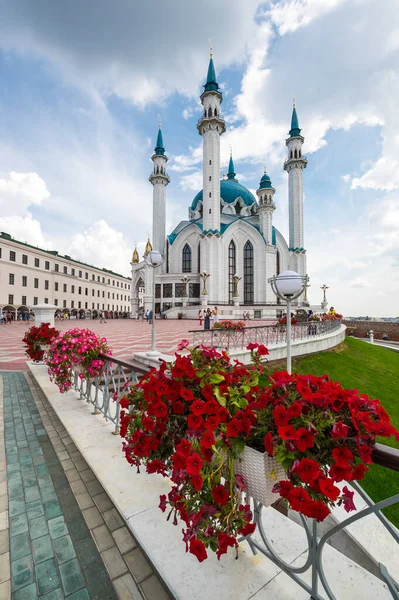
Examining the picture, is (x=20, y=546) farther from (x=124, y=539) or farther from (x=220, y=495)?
(x=220, y=495)

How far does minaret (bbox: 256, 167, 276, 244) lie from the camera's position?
40.6 meters

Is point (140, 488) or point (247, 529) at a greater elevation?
point (247, 529)

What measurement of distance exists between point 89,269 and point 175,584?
53.8m

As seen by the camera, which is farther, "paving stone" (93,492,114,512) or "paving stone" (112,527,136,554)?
"paving stone" (93,492,114,512)

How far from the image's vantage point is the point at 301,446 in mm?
1096

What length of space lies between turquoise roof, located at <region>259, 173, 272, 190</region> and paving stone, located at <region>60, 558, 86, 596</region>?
147 feet

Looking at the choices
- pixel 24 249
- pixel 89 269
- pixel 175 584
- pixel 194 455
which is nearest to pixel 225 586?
pixel 175 584

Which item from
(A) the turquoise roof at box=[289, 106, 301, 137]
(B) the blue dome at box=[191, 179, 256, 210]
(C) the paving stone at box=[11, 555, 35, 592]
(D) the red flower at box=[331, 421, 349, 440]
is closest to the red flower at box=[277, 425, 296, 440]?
(D) the red flower at box=[331, 421, 349, 440]

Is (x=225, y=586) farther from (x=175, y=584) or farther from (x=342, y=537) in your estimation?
(x=342, y=537)

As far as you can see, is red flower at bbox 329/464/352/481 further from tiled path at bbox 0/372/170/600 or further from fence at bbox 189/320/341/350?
fence at bbox 189/320/341/350

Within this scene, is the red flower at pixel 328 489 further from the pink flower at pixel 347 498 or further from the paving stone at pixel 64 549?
the paving stone at pixel 64 549

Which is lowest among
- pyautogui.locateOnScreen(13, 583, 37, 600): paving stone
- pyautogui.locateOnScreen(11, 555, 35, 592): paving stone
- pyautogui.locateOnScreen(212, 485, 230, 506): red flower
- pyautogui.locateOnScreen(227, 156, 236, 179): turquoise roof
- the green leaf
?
pyautogui.locateOnScreen(13, 583, 37, 600): paving stone

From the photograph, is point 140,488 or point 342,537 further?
point 342,537

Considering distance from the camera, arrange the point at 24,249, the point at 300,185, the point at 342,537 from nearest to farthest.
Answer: the point at 342,537, the point at 24,249, the point at 300,185
